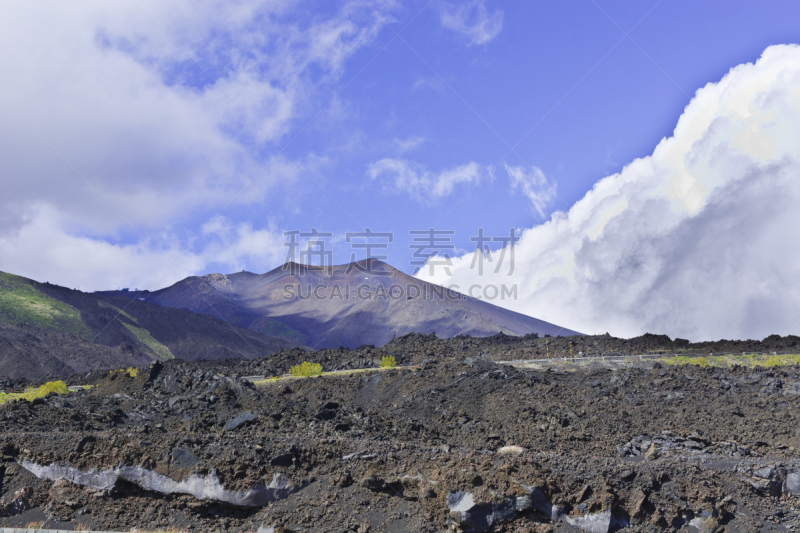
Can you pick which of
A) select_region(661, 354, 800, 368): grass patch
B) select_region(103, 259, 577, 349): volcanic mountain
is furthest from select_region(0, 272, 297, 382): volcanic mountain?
select_region(661, 354, 800, 368): grass patch

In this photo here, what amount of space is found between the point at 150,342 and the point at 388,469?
10201 cm

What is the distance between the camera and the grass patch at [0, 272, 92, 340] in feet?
296

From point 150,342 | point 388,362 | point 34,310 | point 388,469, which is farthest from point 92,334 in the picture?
point 388,469

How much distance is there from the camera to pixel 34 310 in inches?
3706

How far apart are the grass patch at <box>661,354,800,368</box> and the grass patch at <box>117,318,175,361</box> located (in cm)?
8462

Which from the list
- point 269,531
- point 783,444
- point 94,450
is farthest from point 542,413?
point 94,450

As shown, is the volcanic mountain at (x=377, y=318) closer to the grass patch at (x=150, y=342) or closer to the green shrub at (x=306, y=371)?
the grass patch at (x=150, y=342)

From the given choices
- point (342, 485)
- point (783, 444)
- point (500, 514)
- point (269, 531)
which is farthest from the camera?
point (783, 444)

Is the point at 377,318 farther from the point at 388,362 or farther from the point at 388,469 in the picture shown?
the point at 388,469

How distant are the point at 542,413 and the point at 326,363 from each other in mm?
26239

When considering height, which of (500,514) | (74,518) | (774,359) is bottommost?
(74,518)

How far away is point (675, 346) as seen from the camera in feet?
157

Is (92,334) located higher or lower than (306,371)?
higher

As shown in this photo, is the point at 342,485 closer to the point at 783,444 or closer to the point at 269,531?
the point at 269,531
